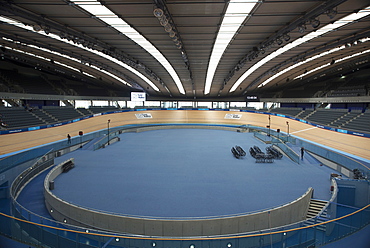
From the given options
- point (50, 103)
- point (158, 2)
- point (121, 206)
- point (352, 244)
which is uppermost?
point (158, 2)

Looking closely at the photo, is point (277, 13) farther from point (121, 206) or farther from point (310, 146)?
point (121, 206)

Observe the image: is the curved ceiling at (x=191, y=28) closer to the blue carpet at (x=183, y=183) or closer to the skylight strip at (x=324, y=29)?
the skylight strip at (x=324, y=29)

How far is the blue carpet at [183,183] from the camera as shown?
A: 9094 millimetres

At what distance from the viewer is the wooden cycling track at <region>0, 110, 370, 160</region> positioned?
18484 millimetres

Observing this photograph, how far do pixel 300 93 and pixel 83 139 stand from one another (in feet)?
129

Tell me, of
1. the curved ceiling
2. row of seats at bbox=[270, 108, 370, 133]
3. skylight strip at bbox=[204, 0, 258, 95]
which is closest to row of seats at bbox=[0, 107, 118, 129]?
the curved ceiling

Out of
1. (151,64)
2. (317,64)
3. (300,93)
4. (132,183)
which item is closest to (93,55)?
(151,64)

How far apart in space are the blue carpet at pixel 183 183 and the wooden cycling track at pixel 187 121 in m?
5.79

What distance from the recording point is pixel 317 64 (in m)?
25.6

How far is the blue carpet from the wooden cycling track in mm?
5786

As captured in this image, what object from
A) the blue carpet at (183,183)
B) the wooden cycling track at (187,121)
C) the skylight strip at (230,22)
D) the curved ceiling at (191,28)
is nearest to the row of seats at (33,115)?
the wooden cycling track at (187,121)

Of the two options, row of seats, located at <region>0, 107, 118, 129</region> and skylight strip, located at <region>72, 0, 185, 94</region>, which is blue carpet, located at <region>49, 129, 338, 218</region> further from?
skylight strip, located at <region>72, 0, 185, 94</region>

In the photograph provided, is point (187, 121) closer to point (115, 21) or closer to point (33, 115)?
point (33, 115)

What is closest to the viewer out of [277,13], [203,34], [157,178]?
[277,13]
